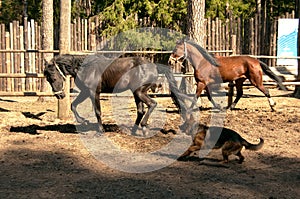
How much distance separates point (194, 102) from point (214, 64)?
150cm

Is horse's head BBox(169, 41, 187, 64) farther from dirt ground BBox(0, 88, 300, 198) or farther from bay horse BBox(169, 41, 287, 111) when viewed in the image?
dirt ground BBox(0, 88, 300, 198)

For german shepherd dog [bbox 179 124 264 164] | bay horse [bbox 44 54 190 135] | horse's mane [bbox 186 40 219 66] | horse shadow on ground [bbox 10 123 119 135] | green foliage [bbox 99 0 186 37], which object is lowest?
horse shadow on ground [bbox 10 123 119 135]

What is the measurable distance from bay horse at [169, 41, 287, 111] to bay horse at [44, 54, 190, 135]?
1254mm

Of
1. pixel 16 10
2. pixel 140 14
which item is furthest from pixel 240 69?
pixel 16 10

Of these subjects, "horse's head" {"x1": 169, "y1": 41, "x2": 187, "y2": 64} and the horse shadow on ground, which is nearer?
the horse shadow on ground

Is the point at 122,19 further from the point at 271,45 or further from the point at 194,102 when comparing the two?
the point at 194,102

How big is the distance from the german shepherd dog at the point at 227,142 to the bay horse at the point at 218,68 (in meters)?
3.25

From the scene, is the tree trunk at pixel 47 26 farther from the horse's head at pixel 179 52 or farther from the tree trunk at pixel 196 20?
the horse's head at pixel 179 52

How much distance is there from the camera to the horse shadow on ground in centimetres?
898

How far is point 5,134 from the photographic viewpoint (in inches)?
343

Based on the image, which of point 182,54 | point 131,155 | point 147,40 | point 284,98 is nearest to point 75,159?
point 131,155

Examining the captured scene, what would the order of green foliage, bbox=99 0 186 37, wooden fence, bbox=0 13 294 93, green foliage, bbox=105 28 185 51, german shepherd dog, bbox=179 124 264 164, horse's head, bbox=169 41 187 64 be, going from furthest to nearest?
1. green foliage, bbox=99 0 186 37
2. green foliage, bbox=105 28 185 51
3. wooden fence, bbox=0 13 294 93
4. horse's head, bbox=169 41 187 64
5. german shepherd dog, bbox=179 124 264 164

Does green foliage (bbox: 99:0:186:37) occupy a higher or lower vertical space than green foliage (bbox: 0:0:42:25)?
lower

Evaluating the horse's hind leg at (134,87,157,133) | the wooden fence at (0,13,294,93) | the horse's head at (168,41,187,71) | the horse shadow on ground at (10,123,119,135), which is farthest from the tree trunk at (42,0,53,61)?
the horse's hind leg at (134,87,157,133)
